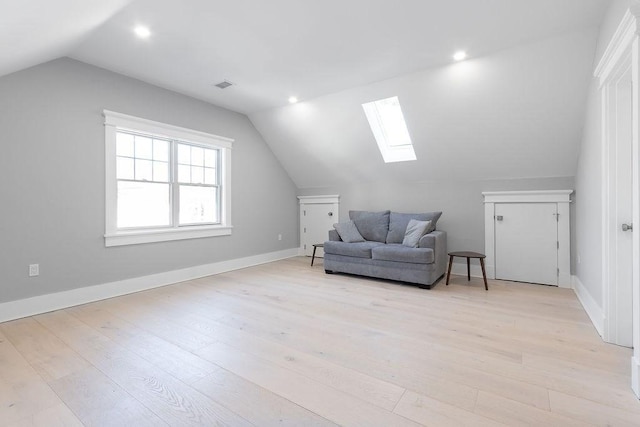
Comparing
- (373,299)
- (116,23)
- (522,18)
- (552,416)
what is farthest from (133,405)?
(522,18)

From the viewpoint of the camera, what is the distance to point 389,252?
153 inches

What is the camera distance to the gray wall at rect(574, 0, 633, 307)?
2404mm

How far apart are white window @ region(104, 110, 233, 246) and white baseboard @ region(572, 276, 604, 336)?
444 cm

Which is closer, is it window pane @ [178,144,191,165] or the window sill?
the window sill

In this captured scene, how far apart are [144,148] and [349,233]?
3061 mm

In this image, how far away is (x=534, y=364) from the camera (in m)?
1.92

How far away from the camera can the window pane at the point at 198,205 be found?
4312 millimetres

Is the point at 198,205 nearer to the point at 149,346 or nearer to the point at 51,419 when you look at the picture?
the point at 149,346

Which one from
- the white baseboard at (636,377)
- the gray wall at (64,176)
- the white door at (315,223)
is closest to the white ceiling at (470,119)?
the white door at (315,223)

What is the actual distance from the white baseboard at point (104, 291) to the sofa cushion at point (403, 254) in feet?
7.59

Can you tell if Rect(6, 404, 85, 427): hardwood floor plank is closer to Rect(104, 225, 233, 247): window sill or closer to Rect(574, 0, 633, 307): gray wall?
Rect(104, 225, 233, 247): window sill

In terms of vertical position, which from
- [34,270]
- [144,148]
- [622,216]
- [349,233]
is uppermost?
[144,148]

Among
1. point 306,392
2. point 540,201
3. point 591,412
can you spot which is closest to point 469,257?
point 540,201

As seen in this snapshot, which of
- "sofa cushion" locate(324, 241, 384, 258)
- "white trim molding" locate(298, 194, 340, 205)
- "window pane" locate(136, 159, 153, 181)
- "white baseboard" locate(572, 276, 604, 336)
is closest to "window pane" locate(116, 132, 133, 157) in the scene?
"window pane" locate(136, 159, 153, 181)
